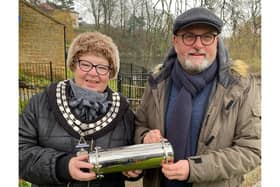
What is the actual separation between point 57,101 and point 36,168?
20 cm

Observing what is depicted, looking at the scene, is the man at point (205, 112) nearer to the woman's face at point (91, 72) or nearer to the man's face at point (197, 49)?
the man's face at point (197, 49)

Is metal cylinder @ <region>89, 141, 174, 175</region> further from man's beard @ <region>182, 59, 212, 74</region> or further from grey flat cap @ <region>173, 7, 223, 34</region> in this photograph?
grey flat cap @ <region>173, 7, 223, 34</region>

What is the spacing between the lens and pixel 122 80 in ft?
4.12

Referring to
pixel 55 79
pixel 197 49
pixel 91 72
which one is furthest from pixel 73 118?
pixel 197 49

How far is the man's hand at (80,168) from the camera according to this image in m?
0.88

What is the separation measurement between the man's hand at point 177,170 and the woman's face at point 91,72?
31cm

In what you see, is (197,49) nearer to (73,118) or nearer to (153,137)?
(153,137)

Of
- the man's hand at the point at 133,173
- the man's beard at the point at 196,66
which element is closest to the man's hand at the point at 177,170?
the man's hand at the point at 133,173

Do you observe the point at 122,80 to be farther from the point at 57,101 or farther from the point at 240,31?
the point at 240,31

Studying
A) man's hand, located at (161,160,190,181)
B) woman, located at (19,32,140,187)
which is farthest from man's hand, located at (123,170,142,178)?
man's hand, located at (161,160,190,181)

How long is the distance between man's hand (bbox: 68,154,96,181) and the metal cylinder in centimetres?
2

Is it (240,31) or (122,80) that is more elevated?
(240,31)

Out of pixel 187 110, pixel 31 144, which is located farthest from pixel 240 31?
pixel 31 144

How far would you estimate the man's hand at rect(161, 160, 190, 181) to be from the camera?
0.88 metres
